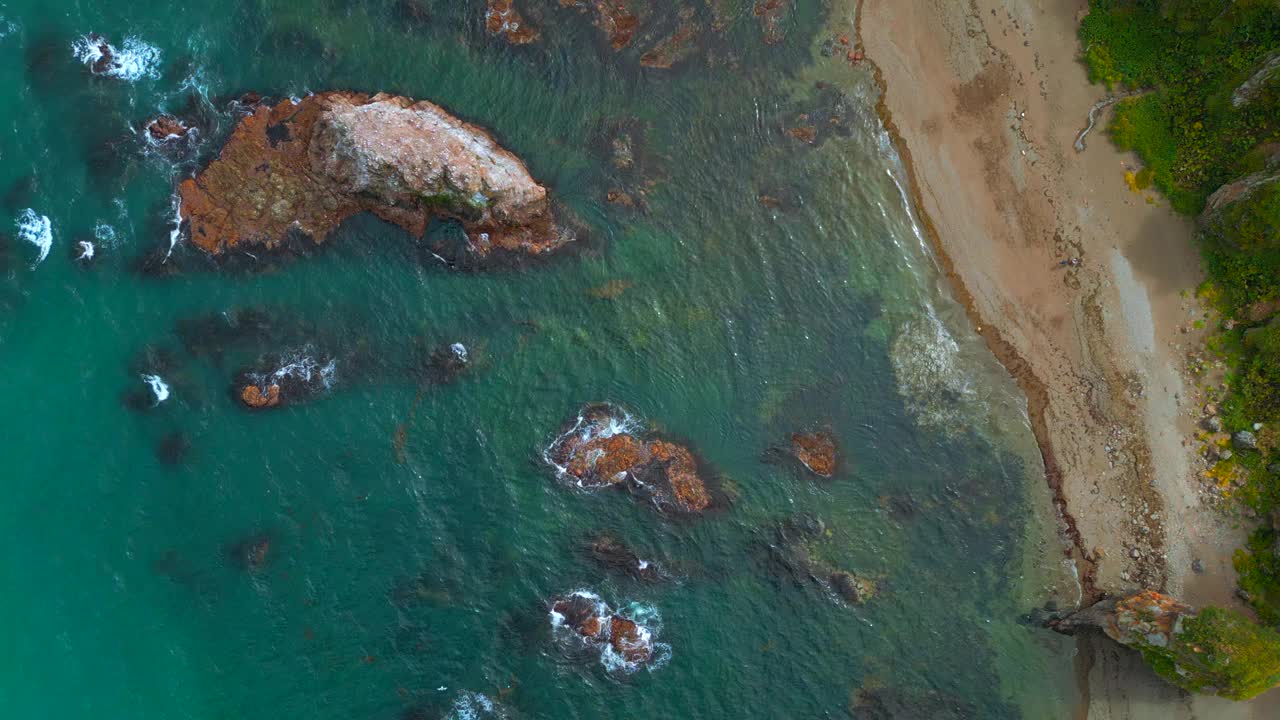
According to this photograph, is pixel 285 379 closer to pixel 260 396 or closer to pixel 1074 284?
pixel 260 396

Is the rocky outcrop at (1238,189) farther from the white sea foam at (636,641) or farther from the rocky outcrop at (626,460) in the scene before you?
the white sea foam at (636,641)

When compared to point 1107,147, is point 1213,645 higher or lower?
lower

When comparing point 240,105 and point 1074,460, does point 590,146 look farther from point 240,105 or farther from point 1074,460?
point 1074,460

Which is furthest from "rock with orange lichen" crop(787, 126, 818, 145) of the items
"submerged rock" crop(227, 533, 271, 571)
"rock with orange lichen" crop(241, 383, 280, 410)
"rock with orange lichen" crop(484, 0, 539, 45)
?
"submerged rock" crop(227, 533, 271, 571)

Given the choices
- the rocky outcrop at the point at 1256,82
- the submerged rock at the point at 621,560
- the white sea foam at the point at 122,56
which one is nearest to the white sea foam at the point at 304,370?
the submerged rock at the point at 621,560

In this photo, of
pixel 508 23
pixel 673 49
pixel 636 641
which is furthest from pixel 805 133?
pixel 636 641

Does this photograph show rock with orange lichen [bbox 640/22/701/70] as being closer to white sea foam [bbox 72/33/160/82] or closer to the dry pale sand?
the dry pale sand

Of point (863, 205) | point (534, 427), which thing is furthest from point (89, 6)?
point (863, 205)
